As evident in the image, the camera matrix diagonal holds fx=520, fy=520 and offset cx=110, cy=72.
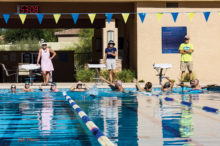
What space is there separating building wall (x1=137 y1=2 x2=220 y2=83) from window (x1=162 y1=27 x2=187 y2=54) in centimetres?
18

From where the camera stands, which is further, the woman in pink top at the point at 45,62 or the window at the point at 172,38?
the window at the point at 172,38

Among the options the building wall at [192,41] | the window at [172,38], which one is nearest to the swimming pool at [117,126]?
the building wall at [192,41]

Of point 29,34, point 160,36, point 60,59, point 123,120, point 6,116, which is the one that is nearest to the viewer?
point 123,120

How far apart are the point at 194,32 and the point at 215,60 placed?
61.4 inches

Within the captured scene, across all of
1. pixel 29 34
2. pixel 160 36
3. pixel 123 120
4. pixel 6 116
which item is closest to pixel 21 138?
pixel 123 120

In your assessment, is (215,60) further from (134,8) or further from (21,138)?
(21,138)

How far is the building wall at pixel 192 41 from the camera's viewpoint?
2283cm

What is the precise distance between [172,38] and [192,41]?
89 cm

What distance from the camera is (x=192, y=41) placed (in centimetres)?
2294

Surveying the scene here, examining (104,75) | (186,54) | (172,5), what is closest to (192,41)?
(172,5)

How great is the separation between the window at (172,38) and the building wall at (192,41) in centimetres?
18

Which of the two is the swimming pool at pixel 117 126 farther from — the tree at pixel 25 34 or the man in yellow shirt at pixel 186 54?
the tree at pixel 25 34

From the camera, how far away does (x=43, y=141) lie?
6.79 meters

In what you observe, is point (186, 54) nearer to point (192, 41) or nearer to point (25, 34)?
point (192, 41)
